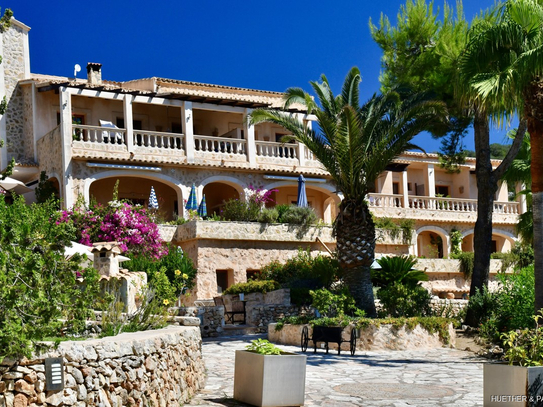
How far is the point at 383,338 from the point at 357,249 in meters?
2.86

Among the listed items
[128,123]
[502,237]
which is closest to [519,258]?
[502,237]

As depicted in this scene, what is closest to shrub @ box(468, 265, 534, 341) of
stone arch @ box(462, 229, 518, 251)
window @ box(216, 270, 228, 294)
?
window @ box(216, 270, 228, 294)

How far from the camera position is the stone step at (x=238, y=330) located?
19859 mm

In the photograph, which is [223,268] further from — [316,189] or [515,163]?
[515,163]

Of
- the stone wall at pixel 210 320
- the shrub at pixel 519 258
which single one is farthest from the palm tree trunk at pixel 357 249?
the shrub at pixel 519 258

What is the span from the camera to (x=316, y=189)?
104 ft

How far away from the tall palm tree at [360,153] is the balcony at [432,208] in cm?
1216

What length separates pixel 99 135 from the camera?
90.6ft

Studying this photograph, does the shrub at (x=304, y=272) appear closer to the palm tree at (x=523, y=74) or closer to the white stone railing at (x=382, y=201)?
the white stone railing at (x=382, y=201)

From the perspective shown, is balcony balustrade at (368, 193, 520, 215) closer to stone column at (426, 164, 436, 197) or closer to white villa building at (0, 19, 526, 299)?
white villa building at (0, 19, 526, 299)

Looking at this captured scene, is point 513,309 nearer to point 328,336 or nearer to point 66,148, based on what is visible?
point 328,336

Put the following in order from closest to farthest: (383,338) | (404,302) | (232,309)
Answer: (383,338)
(404,302)
(232,309)

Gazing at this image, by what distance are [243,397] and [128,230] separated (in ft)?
48.7

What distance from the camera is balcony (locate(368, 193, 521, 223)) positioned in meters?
32.8
